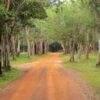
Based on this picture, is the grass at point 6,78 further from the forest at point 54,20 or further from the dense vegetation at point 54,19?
the dense vegetation at point 54,19

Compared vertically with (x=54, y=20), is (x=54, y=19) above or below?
above

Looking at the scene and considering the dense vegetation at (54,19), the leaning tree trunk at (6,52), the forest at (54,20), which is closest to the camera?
the dense vegetation at (54,19)

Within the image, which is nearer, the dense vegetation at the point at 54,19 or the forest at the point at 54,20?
the dense vegetation at the point at 54,19

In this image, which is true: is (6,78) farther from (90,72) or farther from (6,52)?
(6,52)

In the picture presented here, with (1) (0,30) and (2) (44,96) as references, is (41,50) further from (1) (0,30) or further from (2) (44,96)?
(2) (44,96)

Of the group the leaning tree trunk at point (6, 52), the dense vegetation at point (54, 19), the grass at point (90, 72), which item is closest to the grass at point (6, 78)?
the dense vegetation at point (54, 19)

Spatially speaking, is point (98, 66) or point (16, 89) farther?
point (98, 66)

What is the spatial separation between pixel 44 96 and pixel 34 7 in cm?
1748

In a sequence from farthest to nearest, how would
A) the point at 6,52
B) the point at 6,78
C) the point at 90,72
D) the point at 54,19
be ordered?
the point at 54,19 → the point at 6,52 → the point at 90,72 → the point at 6,78

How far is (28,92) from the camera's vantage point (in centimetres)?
2009

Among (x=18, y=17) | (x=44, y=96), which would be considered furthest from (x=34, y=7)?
(x=44, y=96)

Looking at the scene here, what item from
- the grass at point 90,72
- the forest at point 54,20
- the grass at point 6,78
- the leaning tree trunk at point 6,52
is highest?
the forest at point 54,20

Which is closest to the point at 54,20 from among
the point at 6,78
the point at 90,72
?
the point at 90,72

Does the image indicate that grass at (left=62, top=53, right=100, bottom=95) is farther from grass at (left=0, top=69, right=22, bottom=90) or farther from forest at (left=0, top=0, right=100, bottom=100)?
grass at (left=0, top=69, right=22, bottom=90)
